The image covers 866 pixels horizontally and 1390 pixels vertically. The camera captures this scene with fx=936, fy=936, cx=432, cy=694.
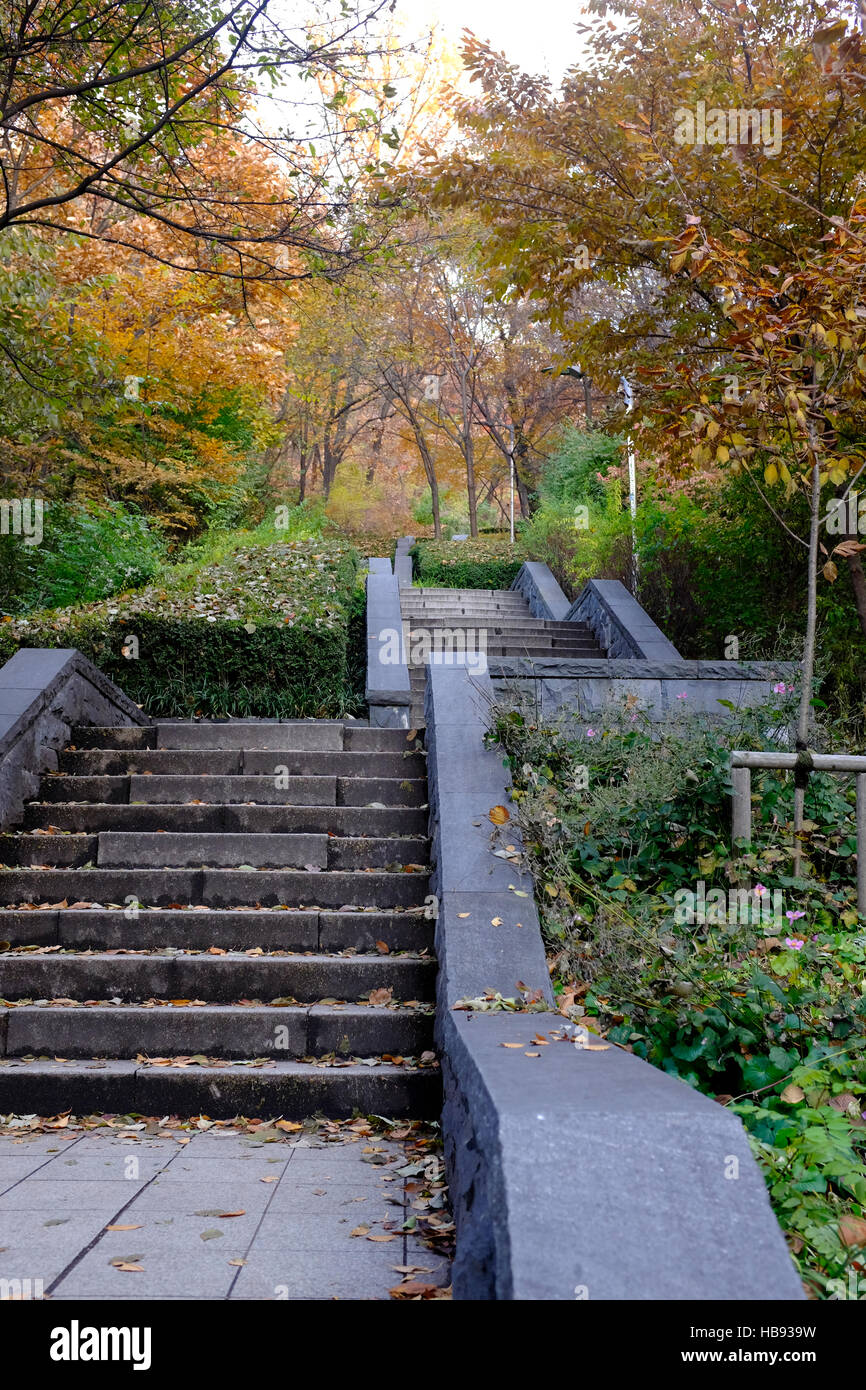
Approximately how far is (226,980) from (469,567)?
560 inches

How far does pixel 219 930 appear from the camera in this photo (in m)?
4.83

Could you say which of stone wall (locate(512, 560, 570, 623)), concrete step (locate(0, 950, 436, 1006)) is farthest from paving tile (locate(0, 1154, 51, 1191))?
stone wall (locate(512, 560, 570, 623))

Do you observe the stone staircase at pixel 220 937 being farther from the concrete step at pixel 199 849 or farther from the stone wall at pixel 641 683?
the stone wall at pixel 641 683

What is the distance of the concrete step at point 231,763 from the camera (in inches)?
252

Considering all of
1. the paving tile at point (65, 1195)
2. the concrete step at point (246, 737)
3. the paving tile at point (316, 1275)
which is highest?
the concrete step at point (246, 737)

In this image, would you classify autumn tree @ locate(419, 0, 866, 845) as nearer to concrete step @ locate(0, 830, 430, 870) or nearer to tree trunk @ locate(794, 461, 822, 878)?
tree trunk @ locate(794, 461, 822, 878)

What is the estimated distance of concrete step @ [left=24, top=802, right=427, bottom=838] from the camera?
5750 mm

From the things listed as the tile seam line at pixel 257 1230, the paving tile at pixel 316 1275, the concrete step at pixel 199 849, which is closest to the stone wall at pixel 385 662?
the concrete step at pixel 199 849

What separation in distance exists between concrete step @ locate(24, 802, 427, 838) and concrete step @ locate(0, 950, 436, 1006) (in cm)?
129

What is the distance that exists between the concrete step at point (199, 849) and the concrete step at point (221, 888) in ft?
0.91
